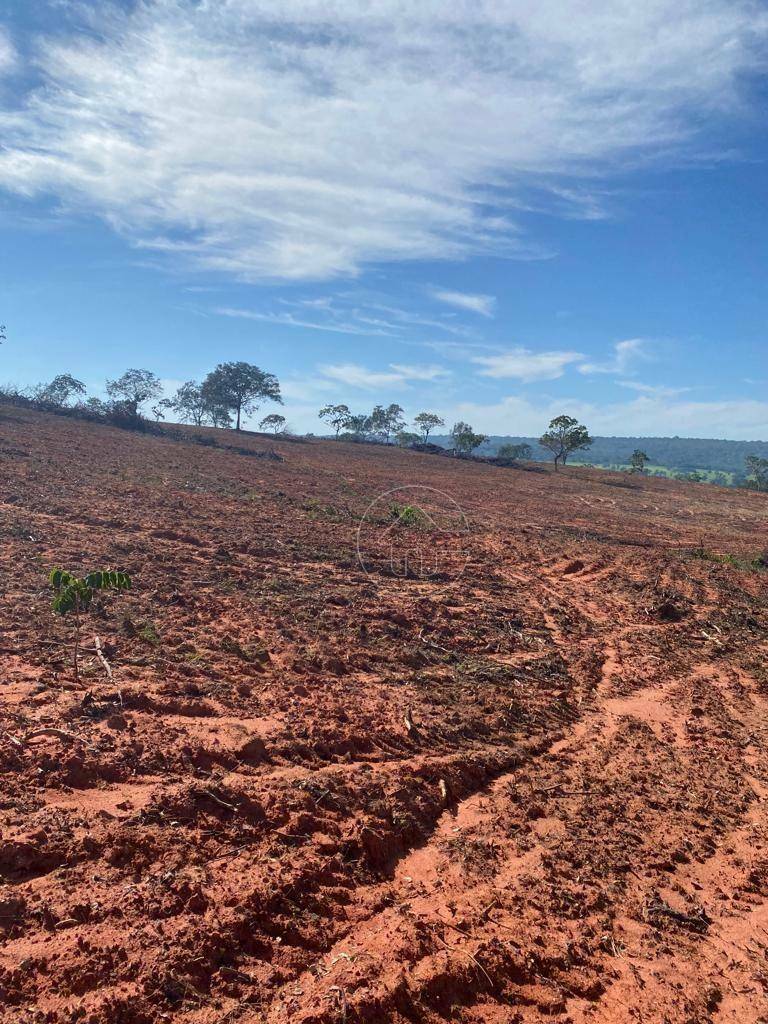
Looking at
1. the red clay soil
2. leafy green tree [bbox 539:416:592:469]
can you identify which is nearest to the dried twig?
the red clay soil

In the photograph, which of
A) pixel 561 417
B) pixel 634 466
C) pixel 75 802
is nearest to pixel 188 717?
pixel 75 802

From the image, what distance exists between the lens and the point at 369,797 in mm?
4520

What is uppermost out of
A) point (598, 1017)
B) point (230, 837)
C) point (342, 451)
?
point (342, 451)

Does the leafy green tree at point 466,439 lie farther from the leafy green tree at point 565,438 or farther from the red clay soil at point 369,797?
the red clay soil at point 369,797

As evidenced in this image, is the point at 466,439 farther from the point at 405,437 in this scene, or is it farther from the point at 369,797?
the point at 369,797

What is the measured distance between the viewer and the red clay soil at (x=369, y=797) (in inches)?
121

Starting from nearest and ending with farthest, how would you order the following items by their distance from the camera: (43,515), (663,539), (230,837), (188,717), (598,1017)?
(598,1017)
(230,837)
(188,717)
(43,515)
(663,539)

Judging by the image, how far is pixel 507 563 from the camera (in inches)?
496

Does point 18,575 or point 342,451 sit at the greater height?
point 342,451

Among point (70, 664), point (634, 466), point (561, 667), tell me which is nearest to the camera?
point (70, 664)

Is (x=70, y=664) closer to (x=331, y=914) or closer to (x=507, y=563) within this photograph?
(x=331, y=914)

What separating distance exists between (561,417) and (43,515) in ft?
146

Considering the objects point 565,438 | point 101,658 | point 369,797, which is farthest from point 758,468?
point 101,658

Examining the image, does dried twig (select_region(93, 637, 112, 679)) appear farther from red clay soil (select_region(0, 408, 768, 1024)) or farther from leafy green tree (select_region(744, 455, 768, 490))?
leafy green tree (select_region(744, 455, 768, 490))
